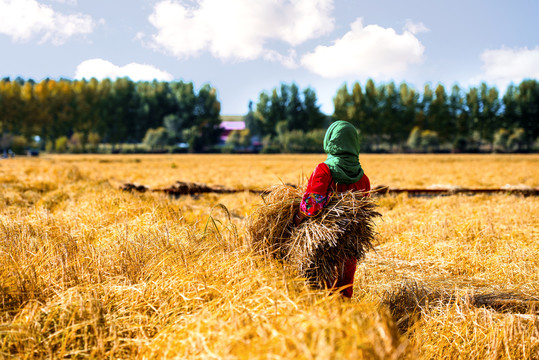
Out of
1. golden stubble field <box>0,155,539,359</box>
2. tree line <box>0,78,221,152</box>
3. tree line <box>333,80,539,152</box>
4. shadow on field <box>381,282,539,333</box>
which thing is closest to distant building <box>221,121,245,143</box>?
tree line <box>0,78,221,152</box>

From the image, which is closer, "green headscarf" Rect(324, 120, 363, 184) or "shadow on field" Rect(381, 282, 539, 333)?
"green headscarf" Rect(324, 120, 363, 184)

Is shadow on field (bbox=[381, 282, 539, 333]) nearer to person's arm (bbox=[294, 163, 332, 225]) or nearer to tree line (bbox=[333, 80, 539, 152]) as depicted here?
person's arm (bbox=[294, 163, 332, 225])

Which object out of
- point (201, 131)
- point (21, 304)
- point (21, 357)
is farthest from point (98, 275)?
point (201, 131)

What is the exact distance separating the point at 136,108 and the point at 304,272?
307 feet

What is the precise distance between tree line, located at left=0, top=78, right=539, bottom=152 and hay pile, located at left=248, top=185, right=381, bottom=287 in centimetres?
6729

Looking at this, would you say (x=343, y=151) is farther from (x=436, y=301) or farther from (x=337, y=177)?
(x=436, y=301)

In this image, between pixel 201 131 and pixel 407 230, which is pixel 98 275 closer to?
pixel 407 230

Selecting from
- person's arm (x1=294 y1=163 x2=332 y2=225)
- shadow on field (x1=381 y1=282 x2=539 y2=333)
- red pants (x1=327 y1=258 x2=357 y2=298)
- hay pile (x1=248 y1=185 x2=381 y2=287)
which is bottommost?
shadow on field (x1=381 y1=282 x2=539 y2=333)

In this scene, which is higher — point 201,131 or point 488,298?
point 201,131

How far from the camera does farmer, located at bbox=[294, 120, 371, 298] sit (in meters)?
3.17

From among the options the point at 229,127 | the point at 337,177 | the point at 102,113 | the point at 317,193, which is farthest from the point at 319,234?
the point at 229,127

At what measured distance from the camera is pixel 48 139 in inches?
3206

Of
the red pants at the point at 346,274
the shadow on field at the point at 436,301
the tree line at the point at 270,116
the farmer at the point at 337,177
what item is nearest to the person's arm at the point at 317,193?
the farmer at the point at 337,177

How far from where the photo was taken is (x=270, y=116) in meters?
93.1
